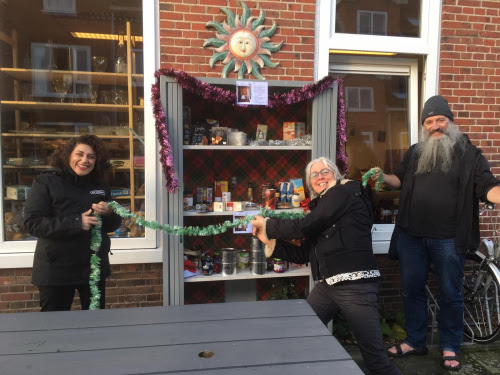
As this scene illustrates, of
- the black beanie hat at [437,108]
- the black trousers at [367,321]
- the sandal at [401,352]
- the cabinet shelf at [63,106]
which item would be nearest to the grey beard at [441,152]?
the black beanie hat at [437,108]

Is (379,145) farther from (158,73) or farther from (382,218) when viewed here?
(158,73)

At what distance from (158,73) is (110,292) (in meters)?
2.10

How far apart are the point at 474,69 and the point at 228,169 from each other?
2.84m

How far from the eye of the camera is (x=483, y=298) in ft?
12.5

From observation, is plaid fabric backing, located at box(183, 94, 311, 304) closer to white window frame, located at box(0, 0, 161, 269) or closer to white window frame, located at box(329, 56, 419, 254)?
white window frame, located at box(0, 0, 161, 269)

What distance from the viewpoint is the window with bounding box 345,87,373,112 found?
14.1ft

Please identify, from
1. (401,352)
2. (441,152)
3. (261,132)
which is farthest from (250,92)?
(401,352)

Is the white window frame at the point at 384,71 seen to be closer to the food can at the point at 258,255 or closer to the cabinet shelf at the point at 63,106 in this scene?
the food can at the point at 258,255

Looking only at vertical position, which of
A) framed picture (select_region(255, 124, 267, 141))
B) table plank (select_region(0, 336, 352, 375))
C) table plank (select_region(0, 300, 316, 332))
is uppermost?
framed picture (select_region(255, 124, 267, 141))

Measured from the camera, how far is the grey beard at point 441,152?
3.17m

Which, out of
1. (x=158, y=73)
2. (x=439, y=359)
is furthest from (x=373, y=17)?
(x=439, y=359)

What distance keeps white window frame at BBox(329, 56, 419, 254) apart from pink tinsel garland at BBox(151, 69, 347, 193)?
0.79 meters

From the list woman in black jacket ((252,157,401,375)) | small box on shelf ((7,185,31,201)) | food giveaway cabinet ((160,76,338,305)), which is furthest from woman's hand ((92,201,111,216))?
small box on shelf ((7,185,31,201))

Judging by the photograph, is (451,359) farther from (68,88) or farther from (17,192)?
(68,88)
